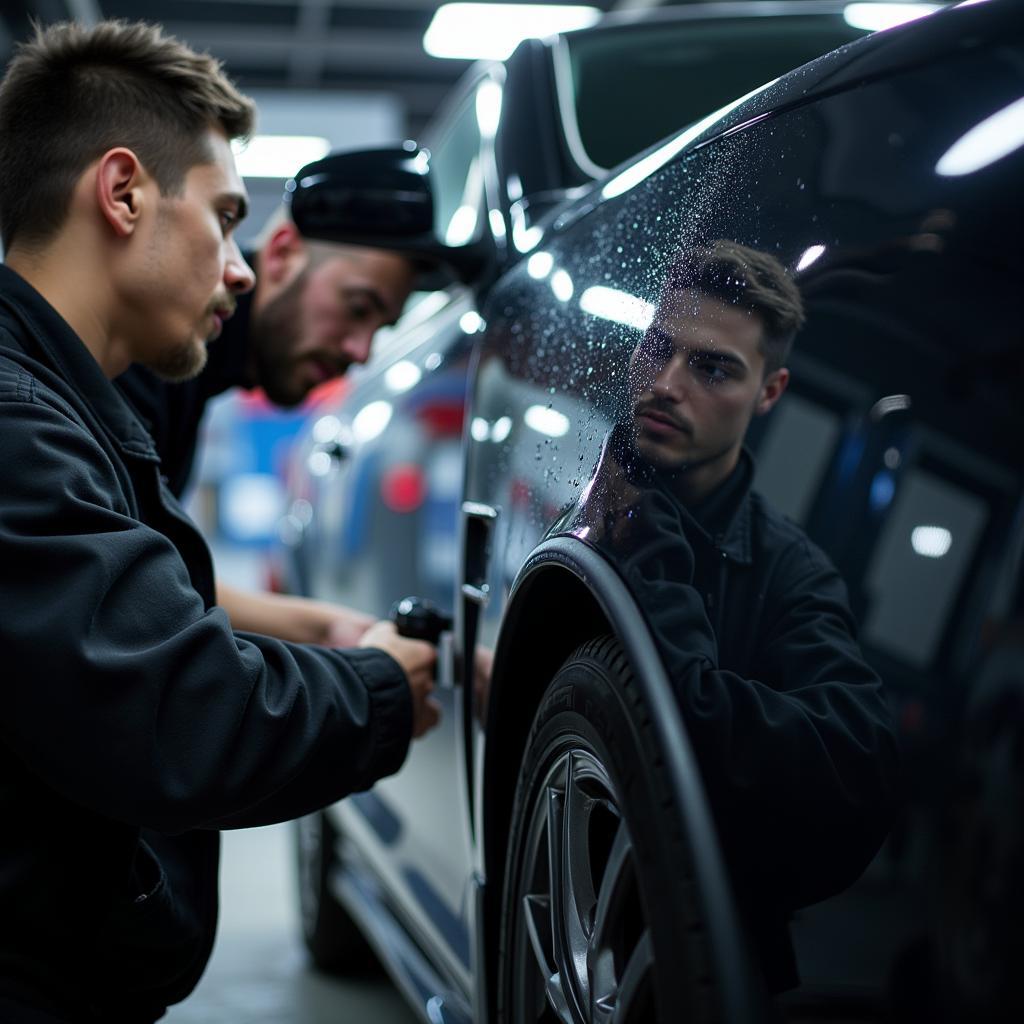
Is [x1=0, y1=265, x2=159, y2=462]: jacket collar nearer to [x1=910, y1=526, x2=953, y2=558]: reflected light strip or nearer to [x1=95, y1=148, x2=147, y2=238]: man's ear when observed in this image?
[x1=95, y1=148, x2=147, y2=238]: man's ear

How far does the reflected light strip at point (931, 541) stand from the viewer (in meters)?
0.71

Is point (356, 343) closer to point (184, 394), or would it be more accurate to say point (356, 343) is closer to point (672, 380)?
point (184, 394)

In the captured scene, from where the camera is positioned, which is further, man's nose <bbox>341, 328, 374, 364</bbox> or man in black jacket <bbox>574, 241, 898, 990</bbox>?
man's nose <bbox>341, 328, 374, 364</bbox>

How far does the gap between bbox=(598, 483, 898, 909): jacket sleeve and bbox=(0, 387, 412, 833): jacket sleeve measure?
426 millimetres

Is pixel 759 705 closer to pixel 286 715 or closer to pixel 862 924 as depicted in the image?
pixel 862 924

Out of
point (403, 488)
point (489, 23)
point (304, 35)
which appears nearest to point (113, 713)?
point (403, 488)

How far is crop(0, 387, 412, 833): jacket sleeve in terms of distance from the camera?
3.33 ft

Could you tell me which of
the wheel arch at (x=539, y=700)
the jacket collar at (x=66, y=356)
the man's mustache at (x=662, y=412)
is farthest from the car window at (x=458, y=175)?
the man's mustache at (x=662, y=412)

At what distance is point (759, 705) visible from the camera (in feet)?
2.62

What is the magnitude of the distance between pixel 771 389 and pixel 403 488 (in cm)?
118

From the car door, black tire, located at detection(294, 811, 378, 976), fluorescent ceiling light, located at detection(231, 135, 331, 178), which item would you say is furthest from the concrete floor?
fluorescent ceiling light, located at detection(231, 135, 331, 178)

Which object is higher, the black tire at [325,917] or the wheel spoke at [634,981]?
the wheel spoke at [634,981]

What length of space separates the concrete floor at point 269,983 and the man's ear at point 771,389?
2.02 meters

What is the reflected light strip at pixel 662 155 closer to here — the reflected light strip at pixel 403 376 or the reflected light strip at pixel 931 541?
the reflected light strip at pixel 931 541
